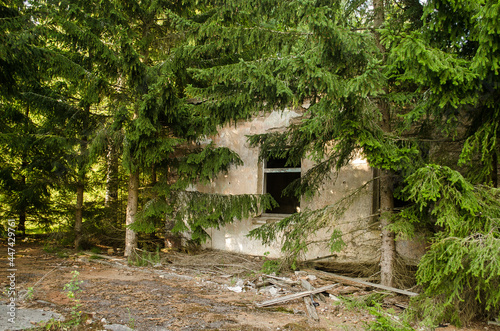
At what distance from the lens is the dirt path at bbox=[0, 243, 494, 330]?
14.1 ft

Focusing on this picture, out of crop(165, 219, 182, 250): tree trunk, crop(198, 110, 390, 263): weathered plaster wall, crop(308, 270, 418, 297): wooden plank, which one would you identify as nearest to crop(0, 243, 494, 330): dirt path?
crop(308, 270, 418, 297): wooden plank

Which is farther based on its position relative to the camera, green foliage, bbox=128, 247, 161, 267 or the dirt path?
green foliage, bbox=128, 247, 161, 267

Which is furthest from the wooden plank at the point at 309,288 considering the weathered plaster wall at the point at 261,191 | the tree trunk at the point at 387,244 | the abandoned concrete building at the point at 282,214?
the weathered plaster wall at the point at 261,191

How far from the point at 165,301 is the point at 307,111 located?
3.74 m

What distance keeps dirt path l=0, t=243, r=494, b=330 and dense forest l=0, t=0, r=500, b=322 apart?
101 cm

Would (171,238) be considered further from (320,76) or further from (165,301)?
(320,76)

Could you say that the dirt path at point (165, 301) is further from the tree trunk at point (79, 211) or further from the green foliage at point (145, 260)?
the tree trunk at point (79, 211)

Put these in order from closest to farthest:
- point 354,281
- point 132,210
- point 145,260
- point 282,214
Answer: point 354,281, point 145,260, point 132,210, point 282,214

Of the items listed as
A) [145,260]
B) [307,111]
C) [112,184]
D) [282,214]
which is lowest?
[145,260]

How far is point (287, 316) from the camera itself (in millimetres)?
4691

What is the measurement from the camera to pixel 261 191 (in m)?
9.08

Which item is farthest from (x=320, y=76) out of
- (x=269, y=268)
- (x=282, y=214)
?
(x=282, y=214)

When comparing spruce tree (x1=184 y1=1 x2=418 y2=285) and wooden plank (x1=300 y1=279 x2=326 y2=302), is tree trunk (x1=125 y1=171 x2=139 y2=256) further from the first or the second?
wooden plank (x1=300 y1=279 x2=326 y2=302)

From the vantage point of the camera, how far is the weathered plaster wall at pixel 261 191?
7461 millimetres
